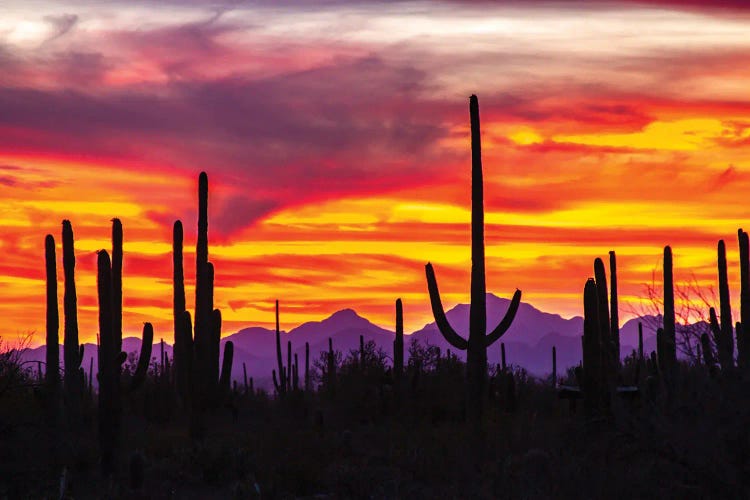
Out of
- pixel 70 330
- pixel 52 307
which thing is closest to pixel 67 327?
pixel 70 330

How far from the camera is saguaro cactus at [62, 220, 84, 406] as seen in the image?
31.8m

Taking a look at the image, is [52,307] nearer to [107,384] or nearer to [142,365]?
[142,365]

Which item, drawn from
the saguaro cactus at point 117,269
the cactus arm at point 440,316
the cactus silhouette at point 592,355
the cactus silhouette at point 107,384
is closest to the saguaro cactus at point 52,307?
the saguaro cactus at point 117,269

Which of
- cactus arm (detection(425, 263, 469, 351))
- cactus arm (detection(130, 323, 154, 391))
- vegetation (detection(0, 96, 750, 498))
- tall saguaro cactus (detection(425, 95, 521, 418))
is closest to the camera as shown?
vegetation (detection(0, 96, 750, 498))

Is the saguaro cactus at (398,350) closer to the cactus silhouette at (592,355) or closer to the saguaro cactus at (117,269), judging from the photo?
the saguaro cactus at (117,269)

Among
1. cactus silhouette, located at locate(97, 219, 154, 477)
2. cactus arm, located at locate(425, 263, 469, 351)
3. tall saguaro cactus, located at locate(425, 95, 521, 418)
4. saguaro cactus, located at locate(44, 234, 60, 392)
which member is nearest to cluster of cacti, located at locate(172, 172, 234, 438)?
saguaro cactus, located at locate(44, 234, 60, 392)

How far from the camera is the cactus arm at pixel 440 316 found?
82.5ft

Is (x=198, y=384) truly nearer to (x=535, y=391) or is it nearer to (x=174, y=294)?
(x=174, y=294)

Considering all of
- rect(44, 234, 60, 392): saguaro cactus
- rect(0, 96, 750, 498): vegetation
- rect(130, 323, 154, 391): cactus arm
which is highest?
rect(44, 234, 60, 392): saguaro cactus

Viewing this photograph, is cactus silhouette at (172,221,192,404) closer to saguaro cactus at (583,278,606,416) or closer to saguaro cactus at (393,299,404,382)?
saguaro cactus at (393,299,404,382)

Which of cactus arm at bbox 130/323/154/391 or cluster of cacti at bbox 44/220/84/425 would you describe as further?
cluster of cacti at bbox 44/220/84/425

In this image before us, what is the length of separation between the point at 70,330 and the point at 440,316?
40.7ft

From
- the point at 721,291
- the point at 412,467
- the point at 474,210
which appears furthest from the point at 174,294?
the point at 721,291

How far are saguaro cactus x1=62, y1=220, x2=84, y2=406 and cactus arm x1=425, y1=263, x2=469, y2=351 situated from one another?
36.3 feet
